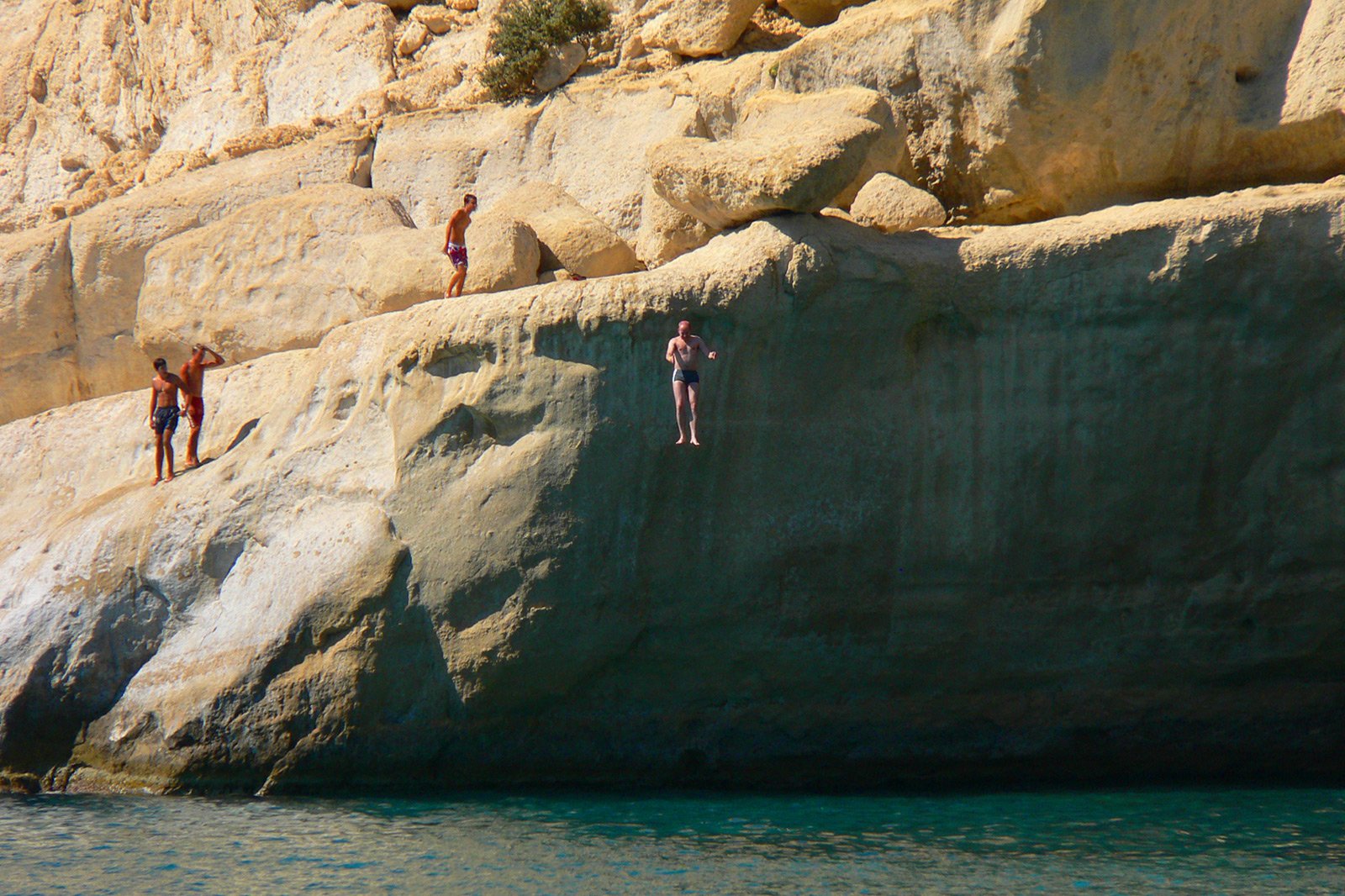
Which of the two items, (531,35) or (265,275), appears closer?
(265,275)

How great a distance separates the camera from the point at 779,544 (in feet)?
39.9

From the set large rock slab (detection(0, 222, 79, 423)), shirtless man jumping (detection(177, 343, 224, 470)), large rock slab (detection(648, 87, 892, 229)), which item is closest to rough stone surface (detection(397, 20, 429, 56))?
large rock slab (detection(0, 222, 79, 423))

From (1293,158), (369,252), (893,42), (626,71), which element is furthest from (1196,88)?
(369,252)

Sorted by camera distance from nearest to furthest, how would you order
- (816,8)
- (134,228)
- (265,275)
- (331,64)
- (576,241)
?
(576,241)
(265,275)
(816,8)
(134,228)
(331,64)

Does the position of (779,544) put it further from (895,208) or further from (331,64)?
(331,64)

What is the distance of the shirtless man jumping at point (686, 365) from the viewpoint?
1125 cm

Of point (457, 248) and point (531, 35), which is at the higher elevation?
point (531, 35)

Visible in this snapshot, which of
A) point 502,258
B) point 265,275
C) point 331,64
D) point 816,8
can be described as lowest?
point 502,258

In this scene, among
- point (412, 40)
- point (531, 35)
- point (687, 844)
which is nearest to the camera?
point (687, 844)

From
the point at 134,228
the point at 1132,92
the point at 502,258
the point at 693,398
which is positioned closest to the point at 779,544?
the point at 693,398

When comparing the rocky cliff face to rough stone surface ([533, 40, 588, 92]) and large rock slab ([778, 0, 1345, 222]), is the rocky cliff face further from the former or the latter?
rough stone surface ([533, 40, 588, 92])

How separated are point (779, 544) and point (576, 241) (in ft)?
14.4

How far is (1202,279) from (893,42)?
428 cm

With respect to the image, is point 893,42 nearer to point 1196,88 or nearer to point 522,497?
point 1196,88
